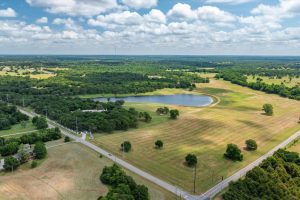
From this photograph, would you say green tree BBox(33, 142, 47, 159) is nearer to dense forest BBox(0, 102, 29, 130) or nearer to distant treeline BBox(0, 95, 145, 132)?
distant treeline BBox(0, 95, 145, 132)

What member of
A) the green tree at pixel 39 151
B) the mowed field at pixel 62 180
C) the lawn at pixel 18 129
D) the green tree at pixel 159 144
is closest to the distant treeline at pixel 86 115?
the lawn at pixel 18 129

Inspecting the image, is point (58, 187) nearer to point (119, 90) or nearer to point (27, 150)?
point (27, 150)

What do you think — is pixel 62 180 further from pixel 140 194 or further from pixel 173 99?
pixel 173 99

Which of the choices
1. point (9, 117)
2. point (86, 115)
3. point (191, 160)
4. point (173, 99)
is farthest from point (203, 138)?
point (173, 99)

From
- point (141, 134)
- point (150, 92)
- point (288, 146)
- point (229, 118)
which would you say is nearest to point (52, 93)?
point (150, 92)

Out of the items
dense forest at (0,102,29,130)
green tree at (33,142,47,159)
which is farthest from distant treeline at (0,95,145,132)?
green tree at (33,142,47,159)

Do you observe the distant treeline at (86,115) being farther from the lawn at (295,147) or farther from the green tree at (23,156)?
the lawn at (295,147)
